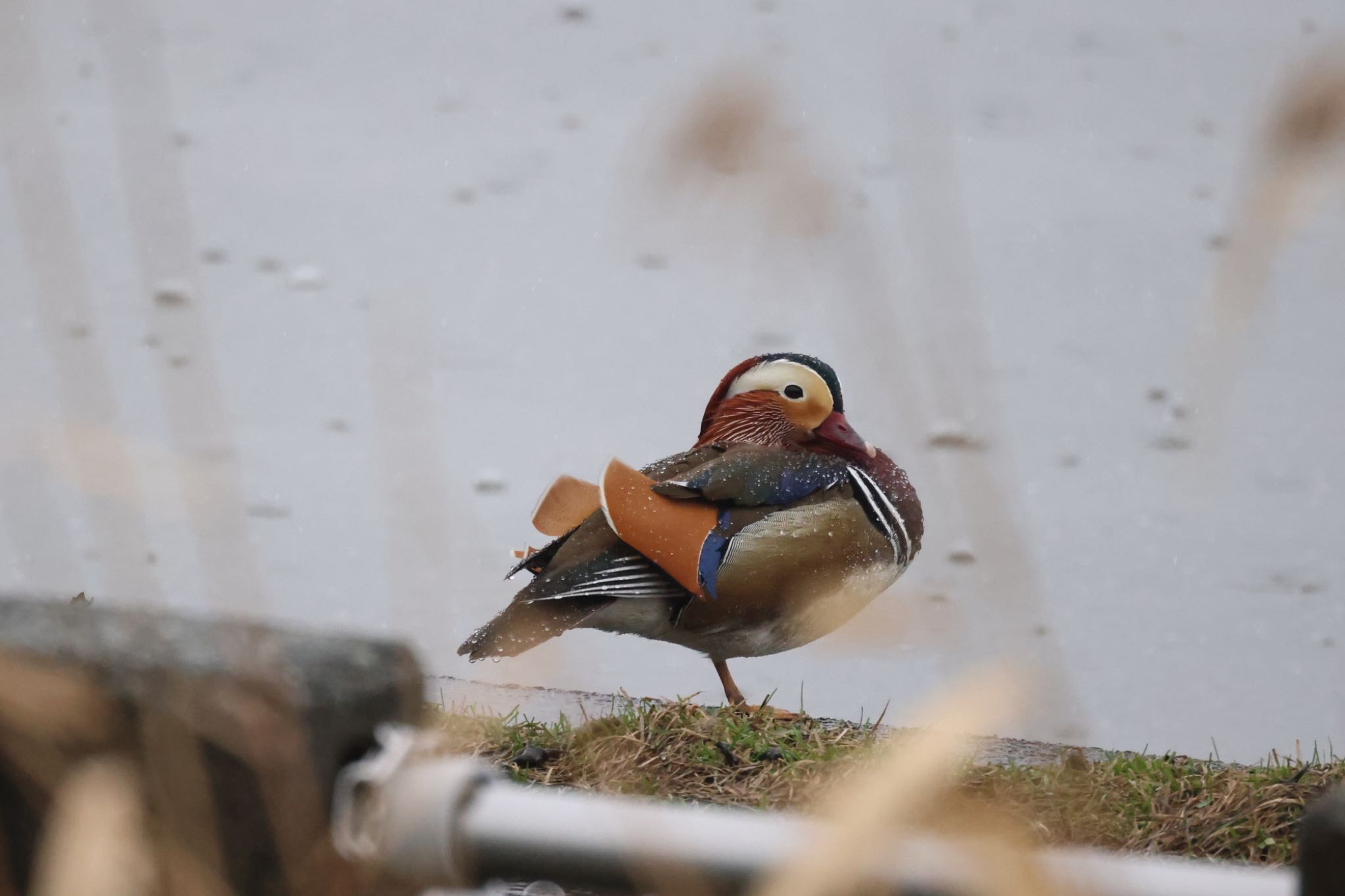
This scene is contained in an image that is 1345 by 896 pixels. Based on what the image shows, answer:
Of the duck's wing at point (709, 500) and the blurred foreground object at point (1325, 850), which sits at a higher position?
the blurred foreground object at point (1325, 850)

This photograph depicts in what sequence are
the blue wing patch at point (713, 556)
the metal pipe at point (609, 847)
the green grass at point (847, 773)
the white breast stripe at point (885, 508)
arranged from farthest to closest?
the white breast stripe at point (885, 508), the blue wing patch at point (713, 556), the green grass at point (847, 773), the metal pipe at point (609, 847)

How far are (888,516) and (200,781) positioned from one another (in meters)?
1.16

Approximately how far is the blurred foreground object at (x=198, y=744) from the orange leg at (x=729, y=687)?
1.12 m

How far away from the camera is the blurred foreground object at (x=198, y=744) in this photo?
0.65 meters

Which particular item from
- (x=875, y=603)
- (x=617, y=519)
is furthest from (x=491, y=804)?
(x=617, y=519)

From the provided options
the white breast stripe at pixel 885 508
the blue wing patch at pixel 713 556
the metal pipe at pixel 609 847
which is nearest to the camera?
the metal pipe at pixel 609 847

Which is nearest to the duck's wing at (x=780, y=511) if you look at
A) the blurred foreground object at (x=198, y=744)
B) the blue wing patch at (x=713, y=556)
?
the blue wing patch at (x=713, y=556)

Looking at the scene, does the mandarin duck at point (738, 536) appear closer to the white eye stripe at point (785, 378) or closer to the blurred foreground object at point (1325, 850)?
the white eye stripe at point (785, 378)

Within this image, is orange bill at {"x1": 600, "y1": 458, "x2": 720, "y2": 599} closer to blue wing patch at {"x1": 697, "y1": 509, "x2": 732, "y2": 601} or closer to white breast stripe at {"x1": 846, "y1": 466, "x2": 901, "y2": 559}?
blue wing patch at {"x1": 697, "y1": 509, "x2": 732, "y2": 601}

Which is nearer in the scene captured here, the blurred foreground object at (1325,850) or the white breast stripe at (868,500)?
the blurred foreground object at (1325,850)

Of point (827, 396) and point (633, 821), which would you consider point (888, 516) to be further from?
point (633, 821)

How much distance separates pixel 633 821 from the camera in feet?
1.87

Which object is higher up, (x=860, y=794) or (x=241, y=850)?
(x=860, y=794)

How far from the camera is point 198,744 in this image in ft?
2.15
